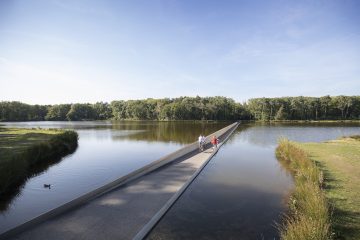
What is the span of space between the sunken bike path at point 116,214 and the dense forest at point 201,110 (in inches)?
3756

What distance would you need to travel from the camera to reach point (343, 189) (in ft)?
41.4

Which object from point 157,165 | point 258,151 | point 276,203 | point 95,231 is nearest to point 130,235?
point 95,231

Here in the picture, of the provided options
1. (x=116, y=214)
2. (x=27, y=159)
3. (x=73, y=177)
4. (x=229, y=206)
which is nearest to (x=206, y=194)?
(x=229, y=206)

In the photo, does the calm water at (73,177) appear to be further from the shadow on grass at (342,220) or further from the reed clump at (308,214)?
the shadow on grass at (342,220)

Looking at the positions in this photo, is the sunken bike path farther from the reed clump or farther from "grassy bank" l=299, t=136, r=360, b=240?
"grassy bank" l=299, t=136, r=360, b=240

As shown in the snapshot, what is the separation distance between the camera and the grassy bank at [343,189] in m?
8.91

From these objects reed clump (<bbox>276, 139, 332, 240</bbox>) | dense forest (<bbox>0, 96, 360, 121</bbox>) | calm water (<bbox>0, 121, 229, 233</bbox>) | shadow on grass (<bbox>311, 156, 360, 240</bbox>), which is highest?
dense forest (<bbox>0, 96, 360, 121</bbox>)

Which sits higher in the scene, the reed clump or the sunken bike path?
the reed clump

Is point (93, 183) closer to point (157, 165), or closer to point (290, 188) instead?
point (157, 165)

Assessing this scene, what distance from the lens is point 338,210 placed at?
10266 millimetres

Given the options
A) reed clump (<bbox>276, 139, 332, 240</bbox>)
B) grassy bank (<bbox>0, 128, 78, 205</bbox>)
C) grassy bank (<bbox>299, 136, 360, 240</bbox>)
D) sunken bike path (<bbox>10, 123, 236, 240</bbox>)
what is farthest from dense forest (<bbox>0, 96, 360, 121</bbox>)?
sunken bike path (<bbox>10, 123, 236, 240</bbox>)

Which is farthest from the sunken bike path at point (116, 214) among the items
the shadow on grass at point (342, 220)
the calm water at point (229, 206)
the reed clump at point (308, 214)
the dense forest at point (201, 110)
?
the dense forest at point (201, 110)

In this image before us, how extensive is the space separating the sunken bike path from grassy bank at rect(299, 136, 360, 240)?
6.51 metres

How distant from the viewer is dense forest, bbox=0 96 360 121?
102 meters
